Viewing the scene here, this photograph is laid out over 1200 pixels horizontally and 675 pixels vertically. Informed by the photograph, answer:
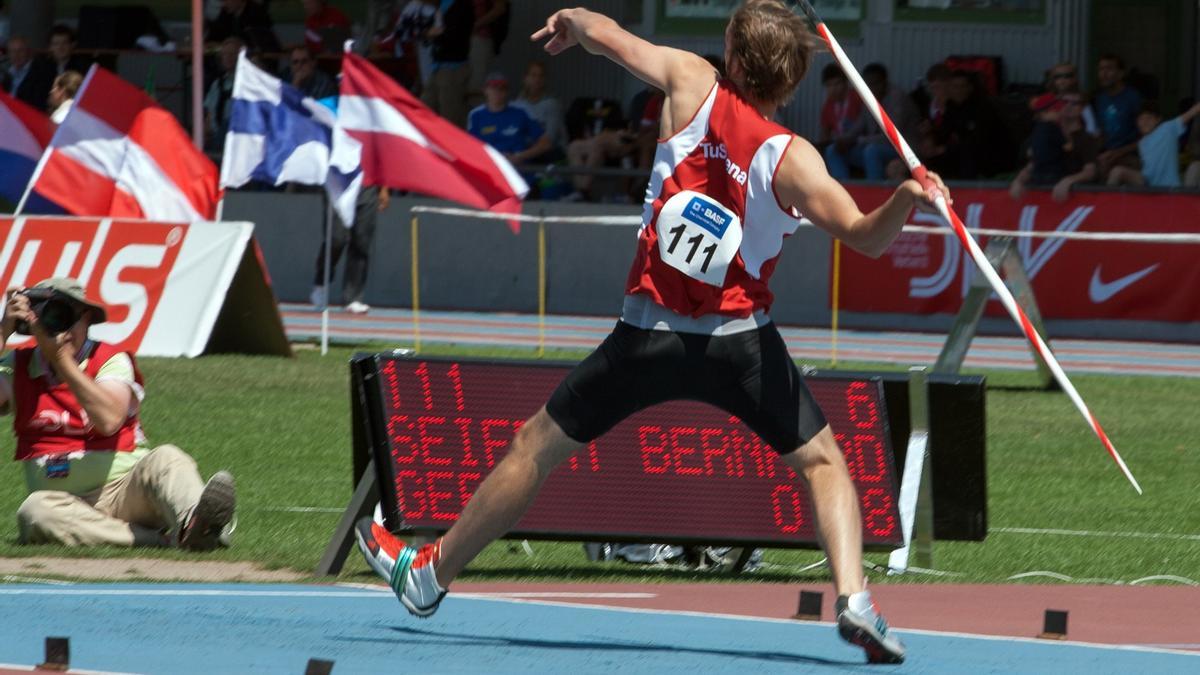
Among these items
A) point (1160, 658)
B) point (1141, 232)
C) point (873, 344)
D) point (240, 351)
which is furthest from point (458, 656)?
point (1141, 232)

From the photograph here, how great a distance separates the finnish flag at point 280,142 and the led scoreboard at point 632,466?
9.71m

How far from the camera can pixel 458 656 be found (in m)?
6.79

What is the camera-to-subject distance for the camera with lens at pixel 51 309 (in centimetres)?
914

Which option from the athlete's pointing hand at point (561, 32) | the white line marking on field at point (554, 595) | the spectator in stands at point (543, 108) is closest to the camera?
the athlete's pointing hand at point (561, 32)

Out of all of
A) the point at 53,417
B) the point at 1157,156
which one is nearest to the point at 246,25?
the point at 1157,156

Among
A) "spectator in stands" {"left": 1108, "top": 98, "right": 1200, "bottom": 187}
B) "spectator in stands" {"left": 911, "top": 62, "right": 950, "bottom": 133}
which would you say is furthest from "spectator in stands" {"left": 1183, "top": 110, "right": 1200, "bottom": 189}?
"spectator in stands" {"left": 911, "top": 62, "right": 950, "bottom": 133}

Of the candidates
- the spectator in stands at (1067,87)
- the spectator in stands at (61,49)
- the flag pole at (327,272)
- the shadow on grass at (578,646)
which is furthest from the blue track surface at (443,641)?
the spectator in stands at (61,49)

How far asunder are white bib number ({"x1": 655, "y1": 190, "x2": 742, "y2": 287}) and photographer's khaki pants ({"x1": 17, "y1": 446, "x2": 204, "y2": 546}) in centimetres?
335

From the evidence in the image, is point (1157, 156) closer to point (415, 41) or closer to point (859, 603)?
point (415, 41)

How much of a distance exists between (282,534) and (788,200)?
4021 mm

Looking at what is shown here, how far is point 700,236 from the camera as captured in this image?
6629 millimetres

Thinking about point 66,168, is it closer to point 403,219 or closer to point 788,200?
point 403,219

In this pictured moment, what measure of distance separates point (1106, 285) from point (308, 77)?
7.76 meters

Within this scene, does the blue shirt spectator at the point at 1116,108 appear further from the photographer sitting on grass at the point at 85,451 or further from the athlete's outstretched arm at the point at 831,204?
the athlete's outstretched arm at the point at 831,204
